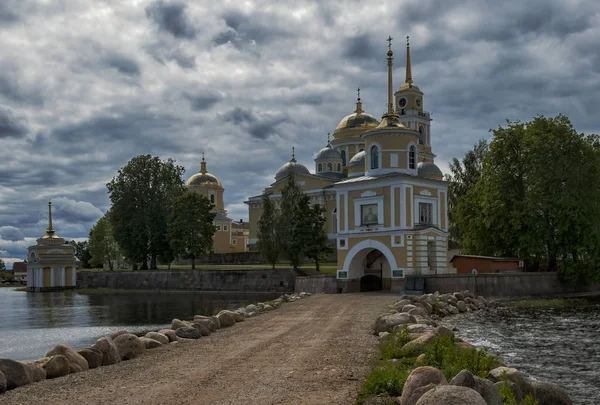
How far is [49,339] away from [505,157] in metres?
35.8

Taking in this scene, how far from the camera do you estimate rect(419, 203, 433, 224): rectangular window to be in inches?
1607

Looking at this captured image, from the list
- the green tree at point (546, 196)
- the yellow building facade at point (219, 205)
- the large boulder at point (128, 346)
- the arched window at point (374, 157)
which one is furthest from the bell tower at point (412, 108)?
the large boulder at point (128, 346)

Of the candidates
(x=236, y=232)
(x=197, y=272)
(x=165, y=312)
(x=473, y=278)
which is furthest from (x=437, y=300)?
(x=236, y=232)

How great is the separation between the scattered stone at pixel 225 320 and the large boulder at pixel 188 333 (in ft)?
9.13

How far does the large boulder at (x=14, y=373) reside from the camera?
39.1 ft

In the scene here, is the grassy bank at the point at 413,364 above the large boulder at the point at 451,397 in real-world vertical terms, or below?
below

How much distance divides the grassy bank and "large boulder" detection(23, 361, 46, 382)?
6.37 m

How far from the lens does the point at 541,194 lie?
4609cm

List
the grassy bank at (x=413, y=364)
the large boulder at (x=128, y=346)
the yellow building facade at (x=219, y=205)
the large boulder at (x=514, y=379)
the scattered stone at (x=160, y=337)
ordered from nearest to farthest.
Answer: the grassy bank at (x=413, y=364), the large boulder at (x=514, y=379), the large boulder at (x=128, y=346), the scattered stone at (x=160, y=337), the yellow building facade at (x=219, y=205)

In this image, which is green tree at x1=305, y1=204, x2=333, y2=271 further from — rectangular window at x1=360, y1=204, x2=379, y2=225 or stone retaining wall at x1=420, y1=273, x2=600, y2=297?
stone retaining wall at x1=420, y1=273, x2=600, y2=297

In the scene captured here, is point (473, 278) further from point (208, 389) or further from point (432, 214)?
point (208, 389)

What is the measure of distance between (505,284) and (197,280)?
3337 centimetres

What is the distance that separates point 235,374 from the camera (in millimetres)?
12328

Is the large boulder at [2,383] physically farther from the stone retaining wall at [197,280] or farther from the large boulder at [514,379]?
the stone retaining wall at [197,280]
